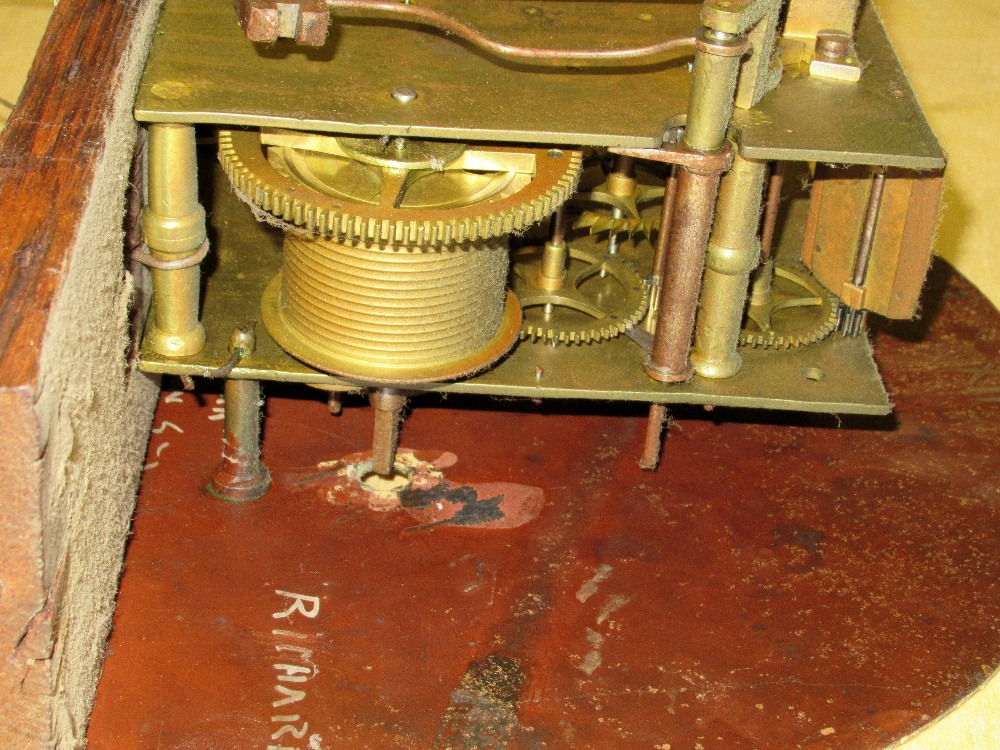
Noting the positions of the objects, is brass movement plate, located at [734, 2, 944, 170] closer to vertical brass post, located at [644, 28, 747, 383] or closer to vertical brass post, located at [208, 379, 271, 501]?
vertical brass post, located at [644, 28, 747, 383]

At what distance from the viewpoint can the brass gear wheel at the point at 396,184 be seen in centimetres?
294

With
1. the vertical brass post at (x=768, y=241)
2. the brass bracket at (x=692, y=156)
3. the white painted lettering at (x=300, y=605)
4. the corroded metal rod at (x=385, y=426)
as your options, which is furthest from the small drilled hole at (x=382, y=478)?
the brass bracket at (x=692, y=156)

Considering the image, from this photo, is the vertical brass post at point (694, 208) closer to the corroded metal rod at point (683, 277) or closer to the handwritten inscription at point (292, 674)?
the corroded metal rod at point (683, 277)

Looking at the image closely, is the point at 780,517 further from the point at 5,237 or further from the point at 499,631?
the point at 5,237

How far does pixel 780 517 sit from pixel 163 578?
4.23 ft

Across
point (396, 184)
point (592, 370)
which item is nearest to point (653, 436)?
point (592, 370)

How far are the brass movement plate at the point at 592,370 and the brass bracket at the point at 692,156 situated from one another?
1.64 ft

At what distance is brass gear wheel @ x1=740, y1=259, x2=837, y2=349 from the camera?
3.51 m

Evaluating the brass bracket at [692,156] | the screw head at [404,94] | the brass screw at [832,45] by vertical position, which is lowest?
the brass bracket at [692,156]

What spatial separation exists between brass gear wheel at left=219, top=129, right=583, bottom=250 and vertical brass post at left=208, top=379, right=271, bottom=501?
48 cm

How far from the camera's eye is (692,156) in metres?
3.03

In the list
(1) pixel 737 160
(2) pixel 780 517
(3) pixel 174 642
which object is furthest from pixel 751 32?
(3) pixel 174 642

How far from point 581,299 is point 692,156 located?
0.59 metres

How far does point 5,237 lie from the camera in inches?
110
